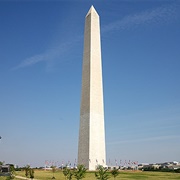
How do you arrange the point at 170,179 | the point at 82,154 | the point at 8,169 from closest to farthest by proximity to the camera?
1. the point at 170,179
2. the point at 8,169
3. the point at 82,154

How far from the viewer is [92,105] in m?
50.2

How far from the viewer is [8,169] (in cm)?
3925

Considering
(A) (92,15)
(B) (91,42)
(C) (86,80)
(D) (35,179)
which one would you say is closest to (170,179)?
(D) (35,179)

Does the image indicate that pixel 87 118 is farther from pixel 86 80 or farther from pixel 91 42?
pixel 91 42

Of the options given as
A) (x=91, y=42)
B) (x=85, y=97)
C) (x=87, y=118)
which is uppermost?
(x=91, y=42)

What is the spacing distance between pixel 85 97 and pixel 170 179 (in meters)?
22.6

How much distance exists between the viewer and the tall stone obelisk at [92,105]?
4838 centimetres

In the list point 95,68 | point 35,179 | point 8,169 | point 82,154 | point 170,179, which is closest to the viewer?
point 170,179

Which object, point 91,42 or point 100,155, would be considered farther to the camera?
point 91,42

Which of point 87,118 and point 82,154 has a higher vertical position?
point 87,118

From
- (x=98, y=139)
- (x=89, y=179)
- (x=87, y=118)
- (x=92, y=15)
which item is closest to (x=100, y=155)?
(x=98, y=139)

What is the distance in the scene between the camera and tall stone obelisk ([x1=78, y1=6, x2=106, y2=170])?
48375 millimetres

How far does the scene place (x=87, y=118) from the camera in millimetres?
49938

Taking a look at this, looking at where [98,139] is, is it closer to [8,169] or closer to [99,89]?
[99,89]
